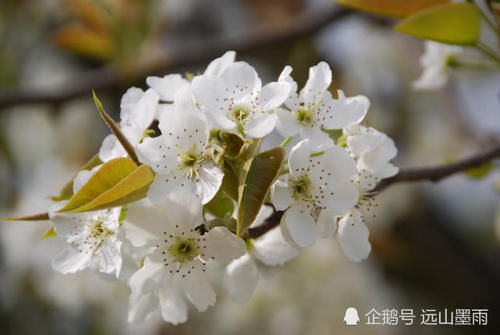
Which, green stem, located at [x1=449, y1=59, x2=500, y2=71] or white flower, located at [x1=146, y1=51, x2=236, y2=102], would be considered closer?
white flower, located at [x1=146, y1=51, x2=236, y2=102]

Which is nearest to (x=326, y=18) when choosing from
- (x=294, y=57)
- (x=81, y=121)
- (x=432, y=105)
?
(x=294, y=57)

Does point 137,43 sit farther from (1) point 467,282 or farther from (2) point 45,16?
(1) point 467,282

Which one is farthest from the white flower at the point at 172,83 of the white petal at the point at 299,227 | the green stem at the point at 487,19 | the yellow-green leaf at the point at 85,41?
the yellow-green leaf at the point at 85,41

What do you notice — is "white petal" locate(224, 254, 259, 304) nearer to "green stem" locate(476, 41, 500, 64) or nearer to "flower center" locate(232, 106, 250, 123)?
"flower center" locate(232, 106, 250, 123)

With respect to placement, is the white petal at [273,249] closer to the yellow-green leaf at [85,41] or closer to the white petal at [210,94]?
the white petal at [210,94]

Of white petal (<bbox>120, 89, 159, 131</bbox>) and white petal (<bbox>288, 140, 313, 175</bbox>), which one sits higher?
white petal (<bbox>120, 89, 159, 131</bbox>)

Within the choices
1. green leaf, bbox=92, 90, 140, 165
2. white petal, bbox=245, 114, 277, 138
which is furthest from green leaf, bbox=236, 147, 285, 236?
green leaf, bbox=92, 90, 140, 165

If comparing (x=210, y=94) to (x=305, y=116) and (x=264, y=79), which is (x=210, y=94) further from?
(x=264, y=79)
